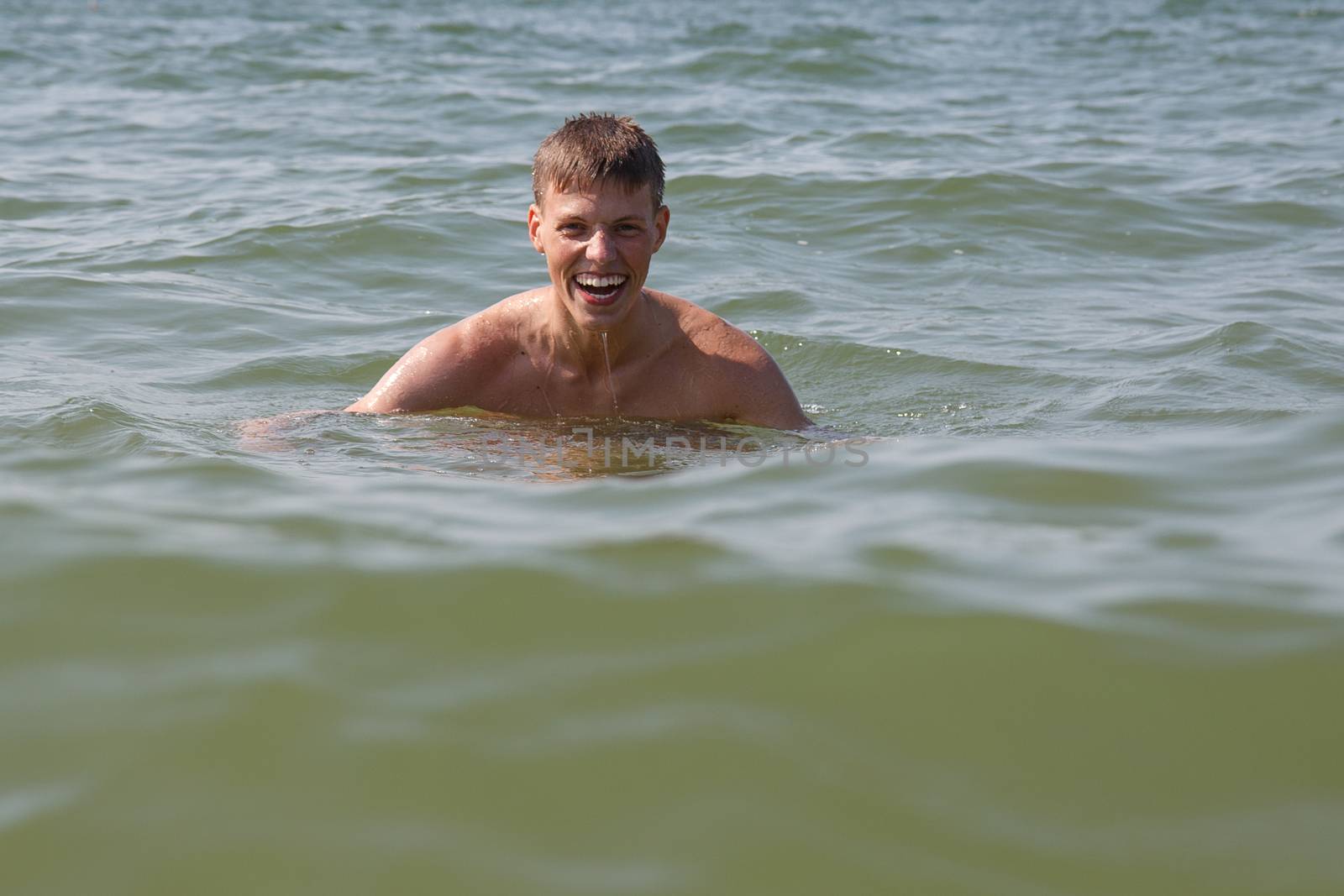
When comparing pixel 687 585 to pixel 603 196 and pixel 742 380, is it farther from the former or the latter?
pixel 742 380

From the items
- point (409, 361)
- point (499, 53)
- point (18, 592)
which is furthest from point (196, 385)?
point (499, 53)

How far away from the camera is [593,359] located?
5.15 m

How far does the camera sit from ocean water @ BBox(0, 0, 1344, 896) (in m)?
2.03

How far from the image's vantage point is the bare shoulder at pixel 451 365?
501 cm

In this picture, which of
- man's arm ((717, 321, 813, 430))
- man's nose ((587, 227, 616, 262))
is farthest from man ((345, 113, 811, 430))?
man's nose ((587, 227, 616, 262))

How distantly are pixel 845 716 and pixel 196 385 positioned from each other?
4185 mm

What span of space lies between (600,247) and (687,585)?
Result: 2.16 meters

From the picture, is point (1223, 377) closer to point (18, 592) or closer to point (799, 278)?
point (799, 278)

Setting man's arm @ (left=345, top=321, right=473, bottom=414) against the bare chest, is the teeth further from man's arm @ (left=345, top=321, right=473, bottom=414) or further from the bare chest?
man's arm @ (left=345, top=321, right=473, bottom=414)

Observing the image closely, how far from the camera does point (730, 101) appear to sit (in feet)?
43.9

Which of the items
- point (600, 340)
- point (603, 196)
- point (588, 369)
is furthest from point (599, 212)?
point (588, 369)

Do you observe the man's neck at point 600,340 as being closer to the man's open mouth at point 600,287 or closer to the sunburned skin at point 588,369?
the sunburned skin at point 588,369

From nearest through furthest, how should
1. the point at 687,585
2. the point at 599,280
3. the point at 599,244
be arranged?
1. the point at 687,585
2. the point at 599,244
3. the point at 599,280

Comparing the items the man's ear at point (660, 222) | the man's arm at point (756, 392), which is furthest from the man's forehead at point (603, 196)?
the man's arm at point (756, 392)
